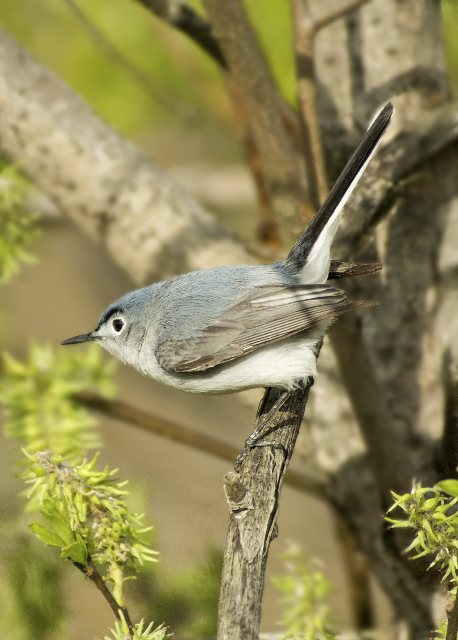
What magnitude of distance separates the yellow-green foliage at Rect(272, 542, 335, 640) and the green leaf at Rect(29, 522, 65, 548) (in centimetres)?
37

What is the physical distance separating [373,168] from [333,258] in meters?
0.19

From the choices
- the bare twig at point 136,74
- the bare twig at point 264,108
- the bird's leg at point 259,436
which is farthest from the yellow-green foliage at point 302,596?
the bare twig at point 136,74

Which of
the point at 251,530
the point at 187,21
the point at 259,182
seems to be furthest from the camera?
the point at 259,182

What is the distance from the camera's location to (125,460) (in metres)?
1.02

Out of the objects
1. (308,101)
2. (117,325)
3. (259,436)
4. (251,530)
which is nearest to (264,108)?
(308,101)

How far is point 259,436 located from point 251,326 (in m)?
0.17

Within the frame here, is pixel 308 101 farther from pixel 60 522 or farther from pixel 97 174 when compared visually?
pixel 60 522

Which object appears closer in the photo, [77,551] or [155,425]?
[77,551]

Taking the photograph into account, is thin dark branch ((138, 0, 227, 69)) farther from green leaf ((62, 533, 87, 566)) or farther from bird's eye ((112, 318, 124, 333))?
green leaf ((62, 533, 87, 566))

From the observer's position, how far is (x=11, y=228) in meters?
1.07

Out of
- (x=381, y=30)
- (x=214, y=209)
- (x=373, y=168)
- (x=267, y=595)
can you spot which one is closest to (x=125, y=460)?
(x=267, y=595)

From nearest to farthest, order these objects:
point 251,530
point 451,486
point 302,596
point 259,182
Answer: point 451,486, point 251,530, point 302,596, point 259,182

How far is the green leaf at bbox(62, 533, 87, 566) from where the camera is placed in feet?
1.62

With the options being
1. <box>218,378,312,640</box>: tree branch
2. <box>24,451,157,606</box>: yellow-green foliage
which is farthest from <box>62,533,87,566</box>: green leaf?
<box>218,378,312,640</box>: tree branch
